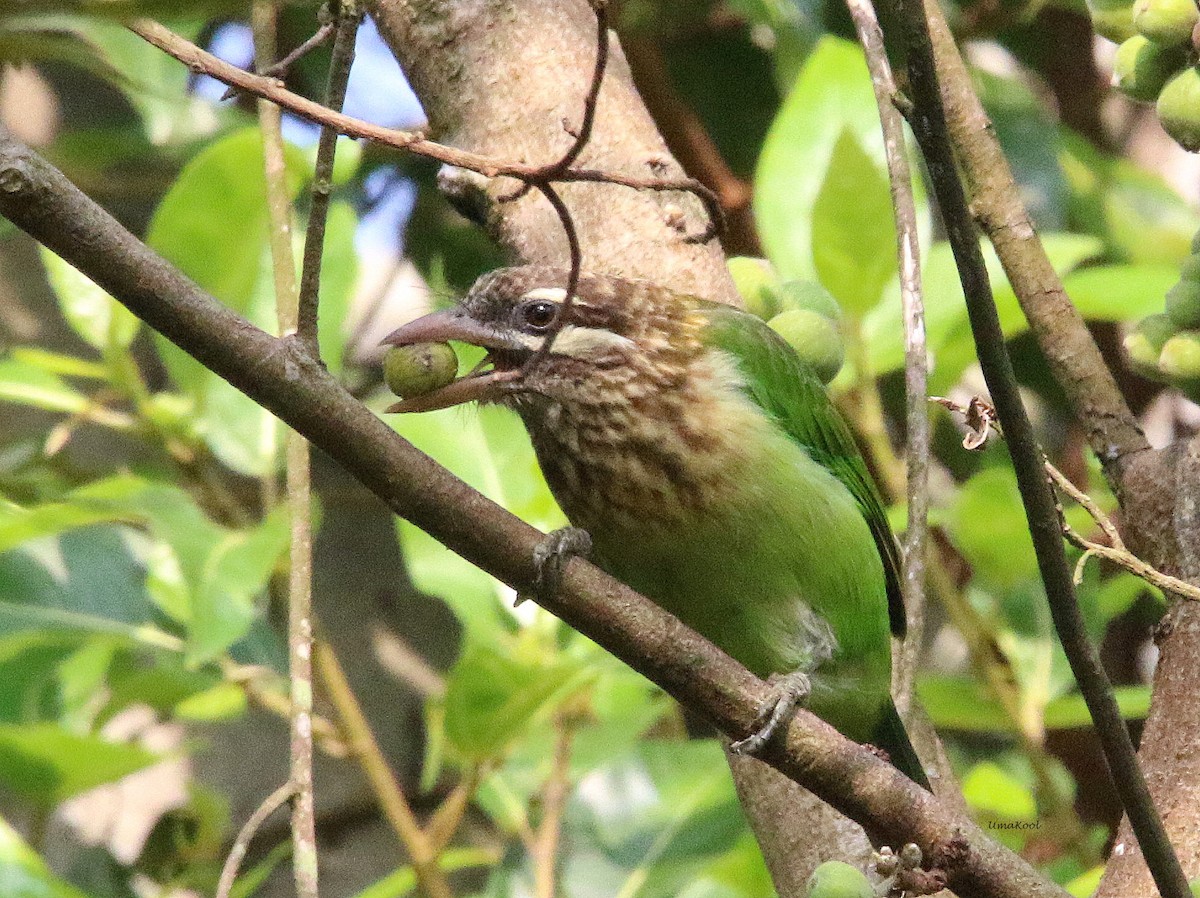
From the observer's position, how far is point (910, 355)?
198cm

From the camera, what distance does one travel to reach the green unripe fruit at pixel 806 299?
2.21 metres

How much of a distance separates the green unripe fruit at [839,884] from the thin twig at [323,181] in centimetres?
67

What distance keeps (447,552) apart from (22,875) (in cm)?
97

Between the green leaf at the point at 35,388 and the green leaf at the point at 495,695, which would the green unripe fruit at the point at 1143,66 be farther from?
the green leaf at the point at 35,388

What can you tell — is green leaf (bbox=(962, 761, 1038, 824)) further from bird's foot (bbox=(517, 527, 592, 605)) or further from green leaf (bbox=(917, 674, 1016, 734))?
bird's foot (bbox=(517, 527, 592, 605))

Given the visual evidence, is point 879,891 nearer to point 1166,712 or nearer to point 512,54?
point 1166,712

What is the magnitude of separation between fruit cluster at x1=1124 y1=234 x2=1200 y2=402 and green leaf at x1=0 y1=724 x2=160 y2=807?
6.11 ft

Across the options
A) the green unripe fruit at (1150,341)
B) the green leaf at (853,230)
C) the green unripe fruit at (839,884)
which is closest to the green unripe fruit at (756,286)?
the green leaf at (853,230)

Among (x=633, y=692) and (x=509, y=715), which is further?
(x=633, y=692)

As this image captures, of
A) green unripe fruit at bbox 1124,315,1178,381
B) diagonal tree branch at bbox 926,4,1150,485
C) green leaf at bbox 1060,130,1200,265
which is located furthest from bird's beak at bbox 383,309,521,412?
green leaf at bbox 1060,130,1200,265

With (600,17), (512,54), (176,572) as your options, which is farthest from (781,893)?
(176,572)

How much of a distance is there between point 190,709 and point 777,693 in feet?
5.26

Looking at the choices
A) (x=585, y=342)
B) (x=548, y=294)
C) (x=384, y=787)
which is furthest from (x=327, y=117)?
(x=384, y=787)

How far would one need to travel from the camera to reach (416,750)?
4.15 meters
